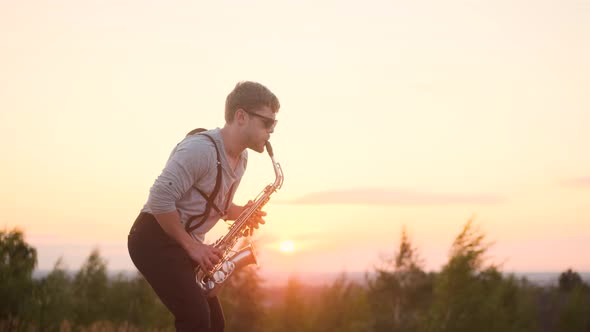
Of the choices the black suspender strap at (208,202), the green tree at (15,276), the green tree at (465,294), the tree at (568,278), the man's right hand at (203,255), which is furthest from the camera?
the tree at (568,278)

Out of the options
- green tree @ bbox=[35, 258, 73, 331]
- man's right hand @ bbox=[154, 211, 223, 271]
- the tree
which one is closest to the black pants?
man's right hand @ bbox=[154, 211, 223, 271]

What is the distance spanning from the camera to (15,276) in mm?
14742

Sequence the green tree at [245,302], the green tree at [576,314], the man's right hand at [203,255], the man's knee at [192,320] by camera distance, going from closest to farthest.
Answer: the man's knee at [192,320] < the man's right hand at [203,255] < the green tree at [245,302] < the green tree at [576,314]

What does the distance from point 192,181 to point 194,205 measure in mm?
286

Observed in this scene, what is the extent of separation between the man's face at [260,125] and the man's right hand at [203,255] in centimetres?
94

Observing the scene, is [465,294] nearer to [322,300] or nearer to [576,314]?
[322,300]

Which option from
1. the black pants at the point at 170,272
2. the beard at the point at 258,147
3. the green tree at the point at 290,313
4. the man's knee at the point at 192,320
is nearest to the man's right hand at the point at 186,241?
the black pants at the point at 170,272

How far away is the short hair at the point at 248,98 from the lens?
5809 mm

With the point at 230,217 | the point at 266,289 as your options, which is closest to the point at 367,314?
the point at 266,289

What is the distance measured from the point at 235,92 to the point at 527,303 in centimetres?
3520

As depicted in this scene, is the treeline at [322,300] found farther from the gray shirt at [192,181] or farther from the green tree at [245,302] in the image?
the gray shirt at [192,181]

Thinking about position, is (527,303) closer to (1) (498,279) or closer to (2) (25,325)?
(1) (498,279)

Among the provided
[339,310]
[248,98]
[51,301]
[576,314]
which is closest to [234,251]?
[248,98]

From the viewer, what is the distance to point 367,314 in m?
29.1
